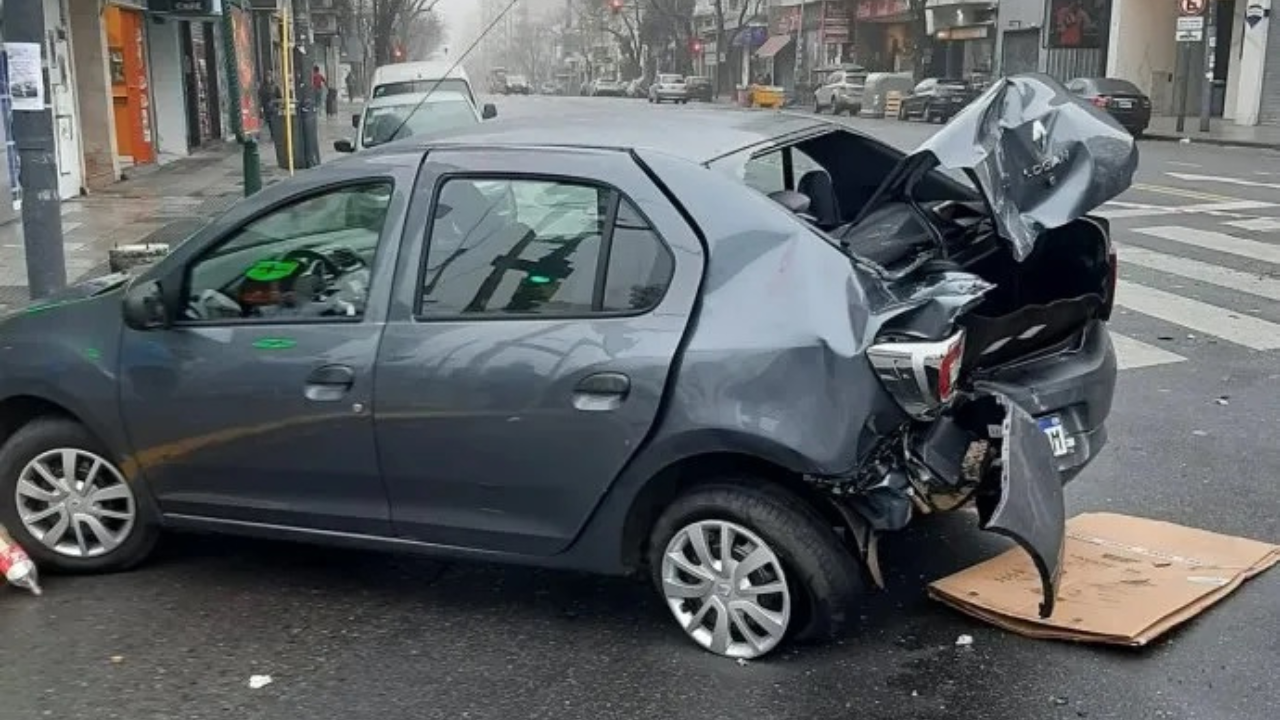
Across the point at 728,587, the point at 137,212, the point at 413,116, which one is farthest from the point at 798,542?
the point at 137,212

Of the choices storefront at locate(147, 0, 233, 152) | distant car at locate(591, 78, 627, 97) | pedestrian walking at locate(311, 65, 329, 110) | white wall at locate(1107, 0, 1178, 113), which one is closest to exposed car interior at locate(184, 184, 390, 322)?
storefront at locate(147, 0, 233, 152)

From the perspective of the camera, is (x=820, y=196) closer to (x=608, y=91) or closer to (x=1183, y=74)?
(x=1183, y=74)

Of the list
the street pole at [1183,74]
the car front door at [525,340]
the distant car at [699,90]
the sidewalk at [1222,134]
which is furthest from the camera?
the distant car at [699,90]

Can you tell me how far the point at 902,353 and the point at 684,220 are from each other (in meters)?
0.77

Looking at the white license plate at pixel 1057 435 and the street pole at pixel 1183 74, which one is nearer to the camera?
the white license plate at pixel 1057 435

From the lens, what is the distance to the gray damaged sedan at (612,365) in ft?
12.5

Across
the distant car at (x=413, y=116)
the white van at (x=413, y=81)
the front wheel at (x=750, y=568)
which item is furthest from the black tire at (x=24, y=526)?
the white van at (x=413, y=81)

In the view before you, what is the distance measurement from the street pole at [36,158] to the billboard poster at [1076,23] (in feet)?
129

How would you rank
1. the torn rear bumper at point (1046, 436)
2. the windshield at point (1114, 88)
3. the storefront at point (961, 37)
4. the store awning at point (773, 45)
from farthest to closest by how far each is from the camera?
the store awning at point (773, 45), the storefront at point (961, 37), the windshield at point (1114, 88), the torn rear bumper at point (1046, 436)

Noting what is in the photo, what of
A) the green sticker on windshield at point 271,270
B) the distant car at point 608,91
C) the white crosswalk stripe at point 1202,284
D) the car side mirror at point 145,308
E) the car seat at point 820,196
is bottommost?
the distant car at point 608,91

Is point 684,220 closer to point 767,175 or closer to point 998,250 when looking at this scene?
point 767,175

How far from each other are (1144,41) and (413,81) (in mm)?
28346

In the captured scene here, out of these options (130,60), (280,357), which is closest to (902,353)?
(280,357)

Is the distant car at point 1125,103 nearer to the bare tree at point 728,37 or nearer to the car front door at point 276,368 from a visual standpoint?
the car front door at point 276,368
